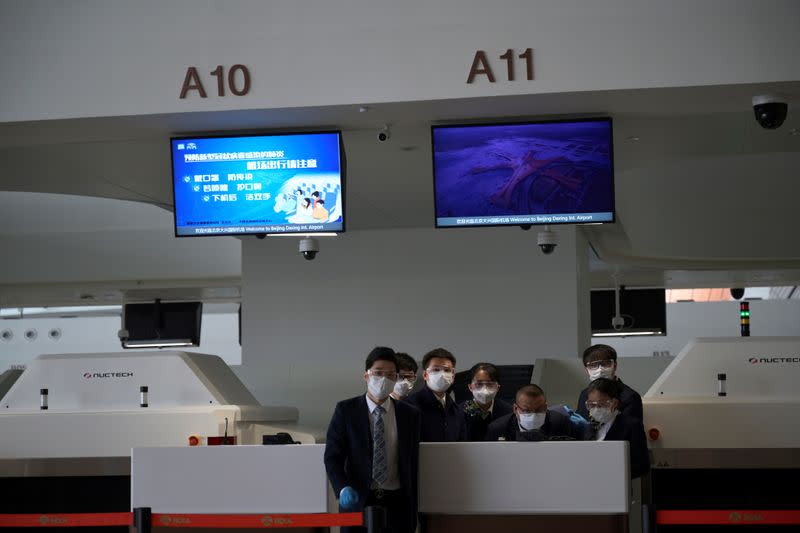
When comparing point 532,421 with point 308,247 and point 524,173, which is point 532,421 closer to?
point 524,173

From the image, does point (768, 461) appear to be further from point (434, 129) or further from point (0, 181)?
point (0, 181)

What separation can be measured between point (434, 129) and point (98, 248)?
25.5ft

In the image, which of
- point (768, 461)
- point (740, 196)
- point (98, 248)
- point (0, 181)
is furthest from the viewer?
point (98, 248)

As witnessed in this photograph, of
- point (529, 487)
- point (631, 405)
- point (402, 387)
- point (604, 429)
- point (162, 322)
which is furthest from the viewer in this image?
point (162, 322)

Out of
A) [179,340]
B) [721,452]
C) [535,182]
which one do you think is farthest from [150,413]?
[179,340]

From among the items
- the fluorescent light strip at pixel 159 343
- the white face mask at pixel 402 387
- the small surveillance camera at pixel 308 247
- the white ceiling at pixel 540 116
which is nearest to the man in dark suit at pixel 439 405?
the white face mask at pixel 402 387

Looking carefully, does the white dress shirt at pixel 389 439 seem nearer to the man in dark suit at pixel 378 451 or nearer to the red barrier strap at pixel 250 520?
the man in dark suit at pixel 378 451

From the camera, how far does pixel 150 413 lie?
7.20 m

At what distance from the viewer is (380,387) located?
17.2 ft

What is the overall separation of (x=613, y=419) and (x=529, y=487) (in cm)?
93

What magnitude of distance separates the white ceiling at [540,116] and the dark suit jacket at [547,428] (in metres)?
1.86

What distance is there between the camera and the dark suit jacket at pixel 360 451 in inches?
202

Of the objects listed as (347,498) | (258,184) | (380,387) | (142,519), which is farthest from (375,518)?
(258,184)

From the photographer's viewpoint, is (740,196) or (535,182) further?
(740,196)
